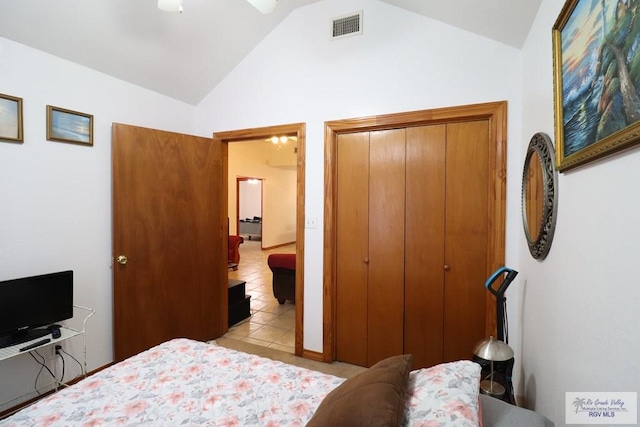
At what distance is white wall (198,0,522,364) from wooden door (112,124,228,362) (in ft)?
2.08

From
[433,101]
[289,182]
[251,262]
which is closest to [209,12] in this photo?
[433,101]

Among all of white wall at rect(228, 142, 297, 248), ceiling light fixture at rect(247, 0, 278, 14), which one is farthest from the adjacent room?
white wall at rect(228, 142, 297, 248)

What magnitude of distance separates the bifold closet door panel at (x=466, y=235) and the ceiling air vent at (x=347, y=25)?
1.10m

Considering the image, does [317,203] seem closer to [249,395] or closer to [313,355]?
[313,355]

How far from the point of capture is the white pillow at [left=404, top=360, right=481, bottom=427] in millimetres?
913

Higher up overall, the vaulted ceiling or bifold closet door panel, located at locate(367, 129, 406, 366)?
the vaulted ceiling

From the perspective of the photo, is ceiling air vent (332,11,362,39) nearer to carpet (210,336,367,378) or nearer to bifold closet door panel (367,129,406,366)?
bifold closet door panel (367,129,406,366)

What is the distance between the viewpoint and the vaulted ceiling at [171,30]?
192cm

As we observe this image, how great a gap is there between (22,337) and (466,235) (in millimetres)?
3043

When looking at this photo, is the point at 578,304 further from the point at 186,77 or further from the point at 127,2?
the point at 186,77

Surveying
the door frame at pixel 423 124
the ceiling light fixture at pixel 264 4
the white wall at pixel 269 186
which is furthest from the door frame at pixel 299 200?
the white wall at pixel 269 186

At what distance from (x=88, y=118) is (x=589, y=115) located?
3.05 m

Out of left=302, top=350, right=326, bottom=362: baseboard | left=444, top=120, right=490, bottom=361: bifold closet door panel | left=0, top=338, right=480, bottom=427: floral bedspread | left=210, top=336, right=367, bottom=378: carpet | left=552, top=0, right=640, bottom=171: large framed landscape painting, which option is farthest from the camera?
left=302, top=350, right=326, bottom=362: baseboard

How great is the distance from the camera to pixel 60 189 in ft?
7.41
